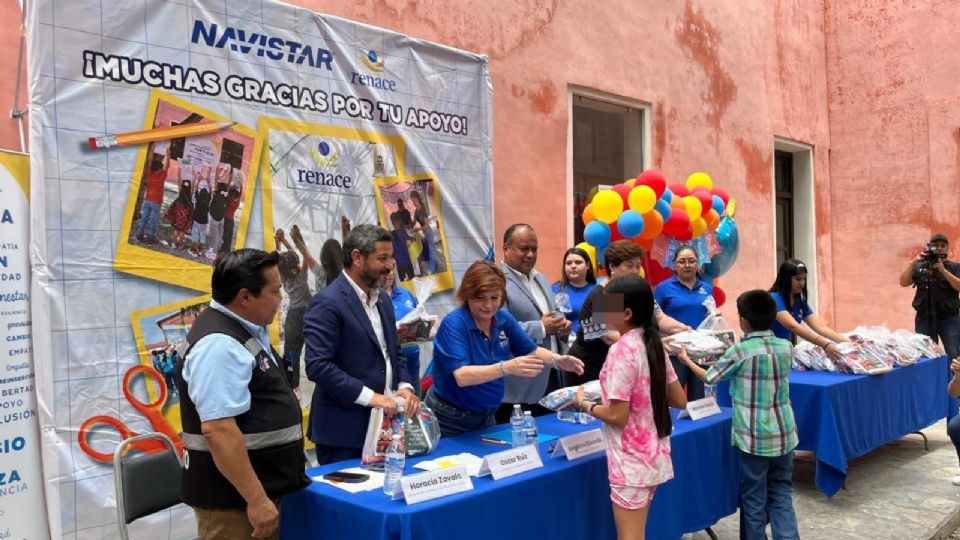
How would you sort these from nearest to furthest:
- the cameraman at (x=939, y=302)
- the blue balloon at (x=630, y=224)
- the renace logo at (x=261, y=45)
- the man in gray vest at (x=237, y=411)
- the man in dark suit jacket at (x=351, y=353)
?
1. the man in gray vest at (x=237, y=411)
2. the man in dark suit jacket at (x=351, y=353)
3. the renace logo at (x=261, y=45)
4. the blue balloon at (x=630, y=224)
5. the cameraman at (x=939, y=302)

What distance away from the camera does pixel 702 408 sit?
3.15 m

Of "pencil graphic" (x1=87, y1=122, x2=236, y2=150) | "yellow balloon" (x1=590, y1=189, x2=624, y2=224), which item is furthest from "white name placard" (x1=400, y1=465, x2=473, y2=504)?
"yellow balloon" (x1=590, y1=189, x2=624, y2=224)

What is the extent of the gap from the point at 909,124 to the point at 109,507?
33.9 ft

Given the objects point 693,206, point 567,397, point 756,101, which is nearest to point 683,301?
point 693,206

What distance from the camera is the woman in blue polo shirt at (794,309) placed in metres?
4.23

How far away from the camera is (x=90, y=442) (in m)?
2.97

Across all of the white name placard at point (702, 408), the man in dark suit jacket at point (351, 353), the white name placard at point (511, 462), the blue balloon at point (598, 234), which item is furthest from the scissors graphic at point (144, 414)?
the blue balloon at point (598, 234)

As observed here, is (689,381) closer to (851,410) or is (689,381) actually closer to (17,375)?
(851,410)

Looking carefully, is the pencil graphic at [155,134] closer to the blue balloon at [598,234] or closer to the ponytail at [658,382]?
the ponytail at [658,382]

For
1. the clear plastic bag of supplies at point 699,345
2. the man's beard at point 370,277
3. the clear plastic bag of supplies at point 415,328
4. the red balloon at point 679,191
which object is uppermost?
the red balloon at point 679,191

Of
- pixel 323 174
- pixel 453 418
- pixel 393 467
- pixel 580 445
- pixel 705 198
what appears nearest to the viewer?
pixel 393 467

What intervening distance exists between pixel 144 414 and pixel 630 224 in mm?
3242

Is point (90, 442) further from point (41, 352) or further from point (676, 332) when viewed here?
point (676, 332)

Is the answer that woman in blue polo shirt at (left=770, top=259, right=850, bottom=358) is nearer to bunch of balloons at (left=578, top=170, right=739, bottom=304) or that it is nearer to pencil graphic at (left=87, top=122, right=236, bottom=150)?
bunch of balloons at (left=578, top=170, right=739, bottom=304)
